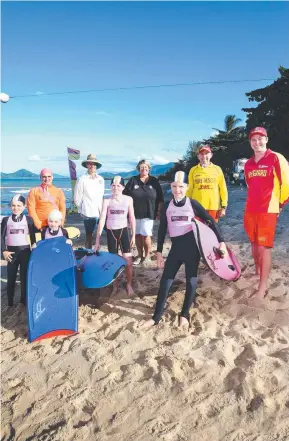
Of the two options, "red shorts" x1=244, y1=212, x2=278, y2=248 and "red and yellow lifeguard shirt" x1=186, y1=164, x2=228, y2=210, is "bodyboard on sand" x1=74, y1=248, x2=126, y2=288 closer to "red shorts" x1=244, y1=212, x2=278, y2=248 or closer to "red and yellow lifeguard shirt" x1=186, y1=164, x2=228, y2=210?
"red and yellow lifeguard shirt" x1=186, y1=164, x2=228, y2=210

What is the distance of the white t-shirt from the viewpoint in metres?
5.30

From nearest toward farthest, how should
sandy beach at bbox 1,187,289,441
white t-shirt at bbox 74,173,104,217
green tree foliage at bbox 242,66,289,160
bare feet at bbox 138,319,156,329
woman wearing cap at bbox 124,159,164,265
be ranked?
sandy beach at bbox 1,187,289,441 < bare feet at bbox 138,319,156,329 < woman wearing cap at bbox 124,159,164,265 < white t-shirt at bbox 74,173,104,217 < green tree foliage at bbox 242,66,289,160

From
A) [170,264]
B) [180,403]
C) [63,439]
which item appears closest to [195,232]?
[170,264]

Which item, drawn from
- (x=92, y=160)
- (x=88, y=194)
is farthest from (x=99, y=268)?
(x=92, y=160)

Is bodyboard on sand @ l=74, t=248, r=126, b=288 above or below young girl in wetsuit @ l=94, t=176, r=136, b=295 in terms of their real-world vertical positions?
below

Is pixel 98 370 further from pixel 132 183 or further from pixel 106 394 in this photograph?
pixel 132 183

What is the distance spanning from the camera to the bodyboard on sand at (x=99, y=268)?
4.00m

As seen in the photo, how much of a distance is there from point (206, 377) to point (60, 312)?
5.90 feet

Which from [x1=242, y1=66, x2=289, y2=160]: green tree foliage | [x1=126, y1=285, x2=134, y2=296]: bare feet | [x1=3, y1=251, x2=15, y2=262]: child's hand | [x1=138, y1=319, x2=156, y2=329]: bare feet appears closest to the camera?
[x1=138, y1=319, x2=156, y2=329]: bare feet

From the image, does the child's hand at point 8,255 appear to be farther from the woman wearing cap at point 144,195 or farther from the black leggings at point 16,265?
the woman wearing cap at point 144,195

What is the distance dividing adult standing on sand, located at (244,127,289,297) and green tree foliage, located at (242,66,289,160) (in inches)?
588

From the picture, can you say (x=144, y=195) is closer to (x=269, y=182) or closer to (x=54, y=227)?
(x=54, y=227)

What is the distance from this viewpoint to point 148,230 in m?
5.27

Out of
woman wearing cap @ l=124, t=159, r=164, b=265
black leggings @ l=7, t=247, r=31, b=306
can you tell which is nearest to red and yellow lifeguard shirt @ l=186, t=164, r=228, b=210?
woman wearing cap @ l=124, t=159, r=164, b=265
